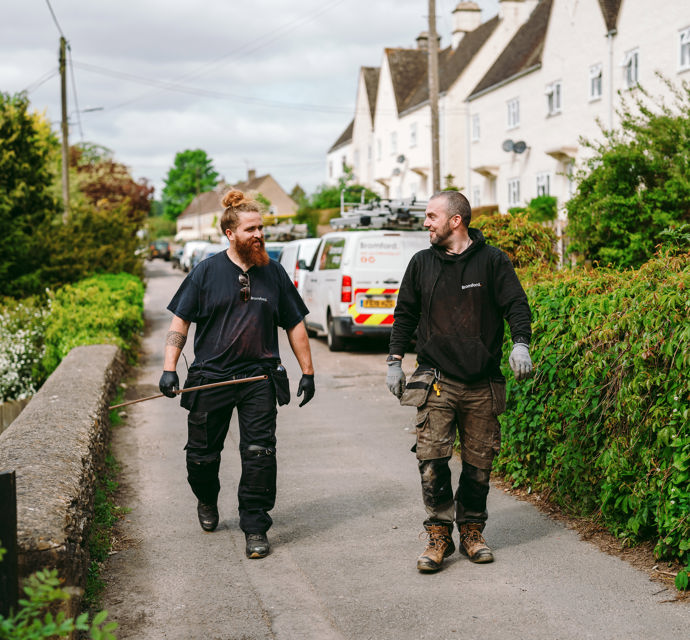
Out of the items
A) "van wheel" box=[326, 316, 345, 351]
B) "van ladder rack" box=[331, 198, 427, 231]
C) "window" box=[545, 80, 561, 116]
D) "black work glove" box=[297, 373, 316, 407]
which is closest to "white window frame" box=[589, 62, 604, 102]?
A: "window" box=[545, 80, 561, 116]

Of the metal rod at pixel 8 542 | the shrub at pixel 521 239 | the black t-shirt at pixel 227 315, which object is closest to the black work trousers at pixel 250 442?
the black t-shirt at pixel 227 315

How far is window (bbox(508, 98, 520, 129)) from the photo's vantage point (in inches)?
1324

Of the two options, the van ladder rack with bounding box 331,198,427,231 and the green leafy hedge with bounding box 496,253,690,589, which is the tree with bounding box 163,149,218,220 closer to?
the van ladder rack with bounding box 331,198,427,231

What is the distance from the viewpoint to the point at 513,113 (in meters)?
34.2


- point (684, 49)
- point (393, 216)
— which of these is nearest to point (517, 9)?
point (684, 49)

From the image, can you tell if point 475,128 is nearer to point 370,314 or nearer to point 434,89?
point 434,89

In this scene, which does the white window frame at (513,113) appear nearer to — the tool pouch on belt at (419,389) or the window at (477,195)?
the window at (477,195)

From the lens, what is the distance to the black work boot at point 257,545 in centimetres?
512

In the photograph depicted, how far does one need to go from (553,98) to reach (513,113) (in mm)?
3990

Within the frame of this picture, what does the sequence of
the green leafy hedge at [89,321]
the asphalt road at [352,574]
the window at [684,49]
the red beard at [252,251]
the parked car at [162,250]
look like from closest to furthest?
the asphalt road at [352,574] < the red beard at [252,251] < the green leafy hedge at [89,321] < the window at [684,49] < the parked car at [162,250]

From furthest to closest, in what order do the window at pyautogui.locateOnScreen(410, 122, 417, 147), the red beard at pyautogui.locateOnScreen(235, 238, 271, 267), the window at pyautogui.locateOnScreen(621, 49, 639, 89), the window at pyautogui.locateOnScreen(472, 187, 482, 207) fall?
the window at pyautogui.locateOnScreen(410, 122, 417, 147) < the window at pyautogui.locateOnScreen(472, 187, 482, 207) < the window at pyautogui.locateOnScreen(621, 49, 639, 89) < the red beard at pyautogui.locateOnScreen(235, 238, 271, 267)

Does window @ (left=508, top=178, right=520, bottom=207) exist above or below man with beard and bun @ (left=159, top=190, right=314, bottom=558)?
above

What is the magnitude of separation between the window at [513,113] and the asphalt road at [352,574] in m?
28.1

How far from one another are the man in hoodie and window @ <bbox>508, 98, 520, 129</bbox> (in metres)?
29.9
